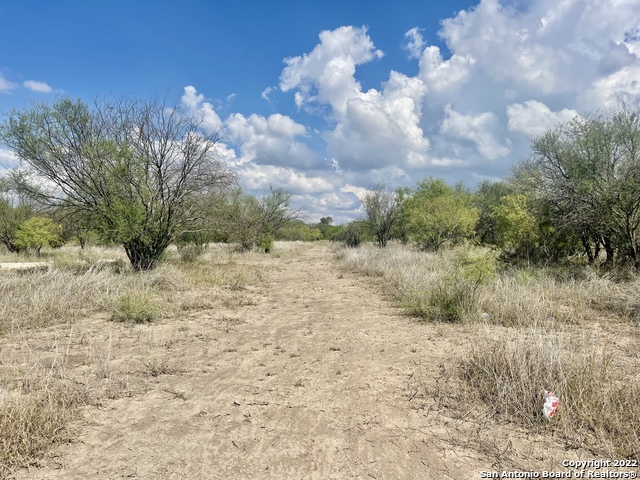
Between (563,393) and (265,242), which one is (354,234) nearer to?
(265,242)

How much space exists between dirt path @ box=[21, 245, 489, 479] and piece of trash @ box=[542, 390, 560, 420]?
100 cm

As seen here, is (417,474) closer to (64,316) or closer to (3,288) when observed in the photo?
(64,316)

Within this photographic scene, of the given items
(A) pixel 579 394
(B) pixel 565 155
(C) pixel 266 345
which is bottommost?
(C) pixel 266 345

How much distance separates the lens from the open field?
3045mm

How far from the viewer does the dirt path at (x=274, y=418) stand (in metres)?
2.96

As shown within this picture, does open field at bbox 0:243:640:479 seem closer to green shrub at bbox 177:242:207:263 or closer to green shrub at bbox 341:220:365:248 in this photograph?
green shrub at bbox 177:242:207:263

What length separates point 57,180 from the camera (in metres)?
12.5

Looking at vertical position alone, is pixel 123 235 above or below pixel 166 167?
below

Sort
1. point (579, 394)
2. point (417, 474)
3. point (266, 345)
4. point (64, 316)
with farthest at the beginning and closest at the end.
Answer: point (64, 316), point (266, 345), point (579, 394), point (417, 474)

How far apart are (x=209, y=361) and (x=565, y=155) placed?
45.5ft

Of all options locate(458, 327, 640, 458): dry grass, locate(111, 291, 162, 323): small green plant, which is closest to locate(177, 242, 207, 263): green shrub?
locate(111, 291, 162, 323): small green plant

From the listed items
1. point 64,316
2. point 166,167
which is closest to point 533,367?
point 64,316

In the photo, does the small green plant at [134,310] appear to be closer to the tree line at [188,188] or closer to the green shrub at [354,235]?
the tree line at [188,188]

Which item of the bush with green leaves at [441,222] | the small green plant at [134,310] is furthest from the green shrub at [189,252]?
the bush with green leaves at [441,222]
